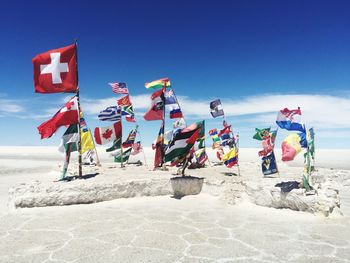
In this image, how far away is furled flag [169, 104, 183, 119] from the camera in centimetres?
1555

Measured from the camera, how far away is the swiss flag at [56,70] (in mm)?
12062

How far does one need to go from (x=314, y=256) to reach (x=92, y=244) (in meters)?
4.54

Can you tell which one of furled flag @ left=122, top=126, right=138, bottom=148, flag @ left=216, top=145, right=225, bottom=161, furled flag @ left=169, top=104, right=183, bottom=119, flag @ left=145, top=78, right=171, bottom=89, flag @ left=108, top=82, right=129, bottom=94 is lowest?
flag @ left=216, top=145, right=225, bottom=161

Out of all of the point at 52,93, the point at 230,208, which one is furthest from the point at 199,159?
the point at 52,93

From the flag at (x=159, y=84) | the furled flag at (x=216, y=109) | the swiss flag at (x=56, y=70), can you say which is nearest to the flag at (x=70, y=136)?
the swiss flag at (x=56, y=70)

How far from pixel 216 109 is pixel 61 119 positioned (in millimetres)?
8268

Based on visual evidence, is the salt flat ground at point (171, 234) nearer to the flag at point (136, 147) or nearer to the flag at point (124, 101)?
the flag at point (124, 101)

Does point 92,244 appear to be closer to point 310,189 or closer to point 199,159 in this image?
point 310,189

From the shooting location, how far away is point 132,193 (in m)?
11.6

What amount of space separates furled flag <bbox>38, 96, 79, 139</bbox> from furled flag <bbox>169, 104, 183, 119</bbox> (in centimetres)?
470

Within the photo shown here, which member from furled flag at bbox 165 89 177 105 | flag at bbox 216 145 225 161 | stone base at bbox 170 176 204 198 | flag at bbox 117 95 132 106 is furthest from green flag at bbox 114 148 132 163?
stone base at bbox 170 176 204 198

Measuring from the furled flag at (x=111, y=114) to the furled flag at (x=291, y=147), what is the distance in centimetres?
1055

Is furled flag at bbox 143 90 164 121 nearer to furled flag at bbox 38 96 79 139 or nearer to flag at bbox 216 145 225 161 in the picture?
furled flag at bbox 38 96 79 139

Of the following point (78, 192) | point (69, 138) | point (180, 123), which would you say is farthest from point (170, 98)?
point (78, 192)
